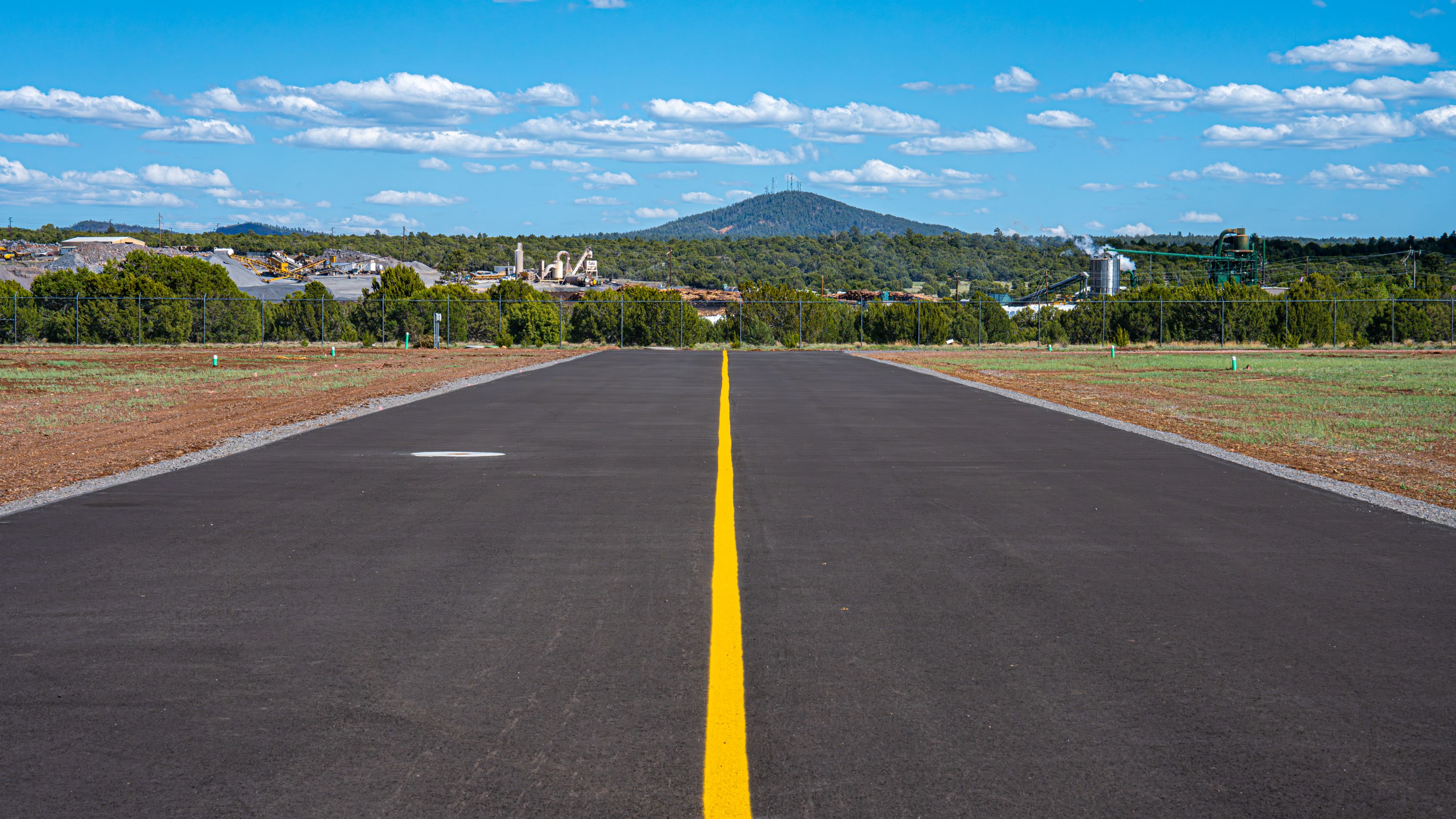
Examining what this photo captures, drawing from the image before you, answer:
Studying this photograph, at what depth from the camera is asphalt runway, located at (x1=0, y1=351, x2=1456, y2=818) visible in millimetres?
3879

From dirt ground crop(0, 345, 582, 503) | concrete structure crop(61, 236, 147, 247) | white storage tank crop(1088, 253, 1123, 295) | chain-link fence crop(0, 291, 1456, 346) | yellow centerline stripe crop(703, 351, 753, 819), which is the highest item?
concrete structure crop(61, 236, 147, 247)

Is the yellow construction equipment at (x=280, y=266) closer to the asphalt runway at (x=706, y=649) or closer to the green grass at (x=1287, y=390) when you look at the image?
the green grass at (x=1287, y=390)

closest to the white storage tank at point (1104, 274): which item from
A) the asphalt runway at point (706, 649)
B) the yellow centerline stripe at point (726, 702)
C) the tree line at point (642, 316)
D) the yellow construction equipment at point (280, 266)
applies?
the tree line at point (642, 316)

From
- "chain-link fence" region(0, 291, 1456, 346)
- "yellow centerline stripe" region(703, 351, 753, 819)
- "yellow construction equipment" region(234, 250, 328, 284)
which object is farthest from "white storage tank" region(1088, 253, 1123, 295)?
"yellow centerline stripe" region(703, 351, 753, 819)

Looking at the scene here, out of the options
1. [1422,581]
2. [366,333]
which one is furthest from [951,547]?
[366,333]

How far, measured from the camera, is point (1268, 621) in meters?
5.94

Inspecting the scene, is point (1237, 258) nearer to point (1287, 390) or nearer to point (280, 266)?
point (1287, 390)

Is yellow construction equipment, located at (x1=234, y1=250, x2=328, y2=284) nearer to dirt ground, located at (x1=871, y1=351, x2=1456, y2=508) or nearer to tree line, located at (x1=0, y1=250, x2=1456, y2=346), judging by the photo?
tree line, located at (x1=0, y1=250, x2=1456, y2=346)

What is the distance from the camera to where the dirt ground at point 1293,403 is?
1287 cm

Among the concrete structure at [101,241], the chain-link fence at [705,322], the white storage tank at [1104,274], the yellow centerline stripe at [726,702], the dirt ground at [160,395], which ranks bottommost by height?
the yellow centerline stripe at [726,702]

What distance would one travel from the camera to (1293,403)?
21.8 meters

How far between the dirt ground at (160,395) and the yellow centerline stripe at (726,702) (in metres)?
6.53

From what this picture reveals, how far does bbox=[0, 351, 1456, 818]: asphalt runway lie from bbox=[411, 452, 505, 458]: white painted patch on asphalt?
1775 millimetres

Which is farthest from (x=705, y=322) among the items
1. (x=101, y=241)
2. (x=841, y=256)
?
(x=101, y=241)
